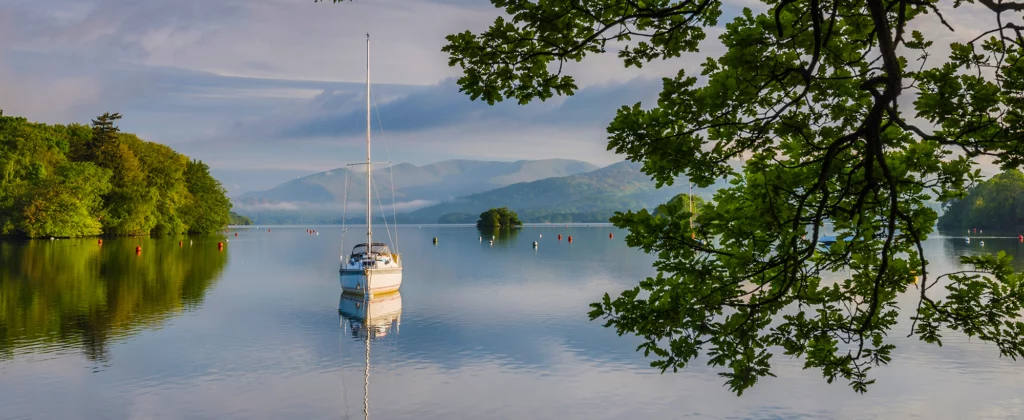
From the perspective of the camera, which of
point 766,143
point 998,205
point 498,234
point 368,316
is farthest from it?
point 498,234

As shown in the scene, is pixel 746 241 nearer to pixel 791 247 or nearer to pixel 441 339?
Answer: pixel 791 247

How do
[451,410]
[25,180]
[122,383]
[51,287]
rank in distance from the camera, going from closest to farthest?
[451,410] → [122,383] → [51,287] → [25,180]

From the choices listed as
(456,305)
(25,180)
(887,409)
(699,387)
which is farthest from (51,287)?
(25,180)

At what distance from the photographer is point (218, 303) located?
37031mm

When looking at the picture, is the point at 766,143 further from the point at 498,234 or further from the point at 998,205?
the point at 998,205

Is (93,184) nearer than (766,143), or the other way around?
(766,143)

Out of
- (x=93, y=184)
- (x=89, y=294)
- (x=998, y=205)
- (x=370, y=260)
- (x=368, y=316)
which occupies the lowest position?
(x=368, y=316)

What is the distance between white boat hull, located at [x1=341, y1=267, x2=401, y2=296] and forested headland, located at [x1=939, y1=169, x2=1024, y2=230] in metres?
117

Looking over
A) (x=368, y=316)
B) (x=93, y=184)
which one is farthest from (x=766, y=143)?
(x=93, y=184)

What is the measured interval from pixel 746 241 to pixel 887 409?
13613mm

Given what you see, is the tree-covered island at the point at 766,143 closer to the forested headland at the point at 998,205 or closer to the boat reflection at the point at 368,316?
the boat reflection at the point at 368,316

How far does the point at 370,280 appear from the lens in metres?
36.6

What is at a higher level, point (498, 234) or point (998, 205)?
point (998, 205)

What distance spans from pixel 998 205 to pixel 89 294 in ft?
455
